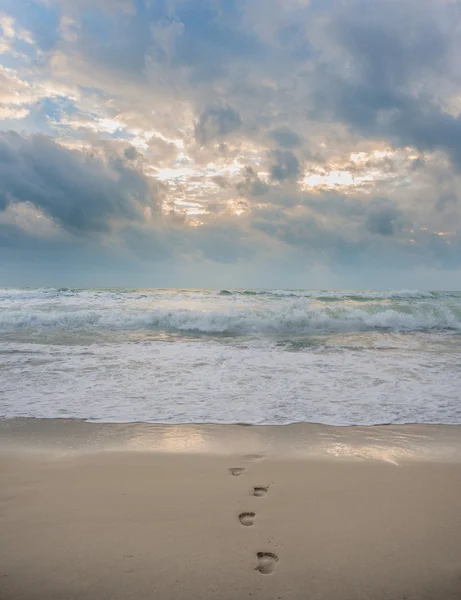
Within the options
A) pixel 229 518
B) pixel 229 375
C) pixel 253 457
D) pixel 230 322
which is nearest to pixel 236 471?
pixel 253 457

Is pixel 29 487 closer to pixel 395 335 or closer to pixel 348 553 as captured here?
pixel 348 553

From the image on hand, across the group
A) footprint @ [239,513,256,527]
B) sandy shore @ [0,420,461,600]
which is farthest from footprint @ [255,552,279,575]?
footprint @ [239,513,256,527]

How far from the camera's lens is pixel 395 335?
48.7 feet

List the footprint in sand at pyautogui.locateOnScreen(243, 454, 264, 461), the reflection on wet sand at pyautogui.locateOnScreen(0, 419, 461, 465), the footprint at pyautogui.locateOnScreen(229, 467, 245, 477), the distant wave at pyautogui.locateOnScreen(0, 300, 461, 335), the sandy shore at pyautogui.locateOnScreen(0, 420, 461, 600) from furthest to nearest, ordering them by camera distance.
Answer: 1. the distant wave at pyautogui.locateOnScreen(0, 300, 461, 335)
2. the reflection on wet sand at pyautogui.locateOnScreen(0, 419, 461, 465)
3. the footprint in sand at pyautogui.locateOnScreen(243, 454, 264, 461)
4. the footprint at pyautogui.locateOnScreen(229, 467, 245, 477)
5. the sandy shore at pyautogui.locateOnScreen(0, 420, 461, 600)

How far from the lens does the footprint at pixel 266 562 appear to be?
7.26 ft

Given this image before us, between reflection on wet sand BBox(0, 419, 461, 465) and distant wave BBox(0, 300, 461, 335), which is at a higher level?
distant wave BBox(0, 300, 461, 335)

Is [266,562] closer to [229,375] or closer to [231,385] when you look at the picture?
[231,385]

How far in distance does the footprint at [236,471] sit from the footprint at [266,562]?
3.82 ft

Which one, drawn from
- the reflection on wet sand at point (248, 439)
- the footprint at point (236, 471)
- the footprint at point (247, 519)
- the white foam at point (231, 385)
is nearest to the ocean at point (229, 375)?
the white foam at point (231, 385)

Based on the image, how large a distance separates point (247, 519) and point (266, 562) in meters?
0.47

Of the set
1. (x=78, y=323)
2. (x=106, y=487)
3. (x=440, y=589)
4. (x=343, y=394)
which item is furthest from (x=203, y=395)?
(x=78, y=323)

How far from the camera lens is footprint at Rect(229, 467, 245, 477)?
3.52m

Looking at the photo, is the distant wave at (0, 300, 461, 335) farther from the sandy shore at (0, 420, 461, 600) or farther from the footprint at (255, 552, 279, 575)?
the footprint at (255, 552, 279, 575)

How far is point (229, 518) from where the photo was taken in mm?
2748
